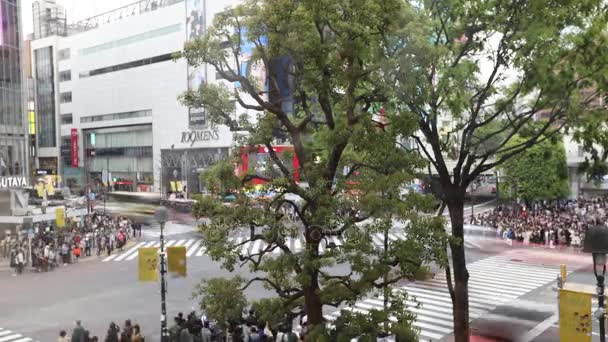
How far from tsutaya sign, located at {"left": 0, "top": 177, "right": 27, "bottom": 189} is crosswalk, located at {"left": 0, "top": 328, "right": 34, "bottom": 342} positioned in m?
19.3

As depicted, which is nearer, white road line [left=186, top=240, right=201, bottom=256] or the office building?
white road line [left=186, top=240, right=201, bottom=256]

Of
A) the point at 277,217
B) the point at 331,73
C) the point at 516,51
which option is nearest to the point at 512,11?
the point at 516,51

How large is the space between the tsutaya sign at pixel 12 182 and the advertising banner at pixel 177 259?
81.1 feet

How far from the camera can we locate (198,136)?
7044cm

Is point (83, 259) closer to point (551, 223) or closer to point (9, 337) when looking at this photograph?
point (9, 337)

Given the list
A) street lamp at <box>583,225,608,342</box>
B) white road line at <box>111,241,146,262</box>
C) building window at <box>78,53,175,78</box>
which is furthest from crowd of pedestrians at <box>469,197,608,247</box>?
building window at <box>78,53,175,78</box>

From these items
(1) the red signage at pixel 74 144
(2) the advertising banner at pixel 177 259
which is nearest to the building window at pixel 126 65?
(1) the red signage at pixel 74 144

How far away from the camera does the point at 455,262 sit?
13.1 metres

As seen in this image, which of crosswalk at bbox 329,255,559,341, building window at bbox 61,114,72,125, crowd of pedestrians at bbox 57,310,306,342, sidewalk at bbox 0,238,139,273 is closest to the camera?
crowd of pedestrians at bbox 57,310,306,342

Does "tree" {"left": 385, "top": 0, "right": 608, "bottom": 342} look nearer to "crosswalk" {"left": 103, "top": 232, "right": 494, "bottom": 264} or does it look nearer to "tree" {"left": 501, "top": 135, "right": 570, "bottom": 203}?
"crosswalk" {"left": 103, "top": 232, "right": 494, "bottom": 264}

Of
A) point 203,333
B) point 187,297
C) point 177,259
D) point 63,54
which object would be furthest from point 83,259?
point 63,54

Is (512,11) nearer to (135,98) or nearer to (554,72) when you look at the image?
(554,72)

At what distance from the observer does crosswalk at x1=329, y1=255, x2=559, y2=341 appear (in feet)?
61.0

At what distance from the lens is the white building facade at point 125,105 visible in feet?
235
